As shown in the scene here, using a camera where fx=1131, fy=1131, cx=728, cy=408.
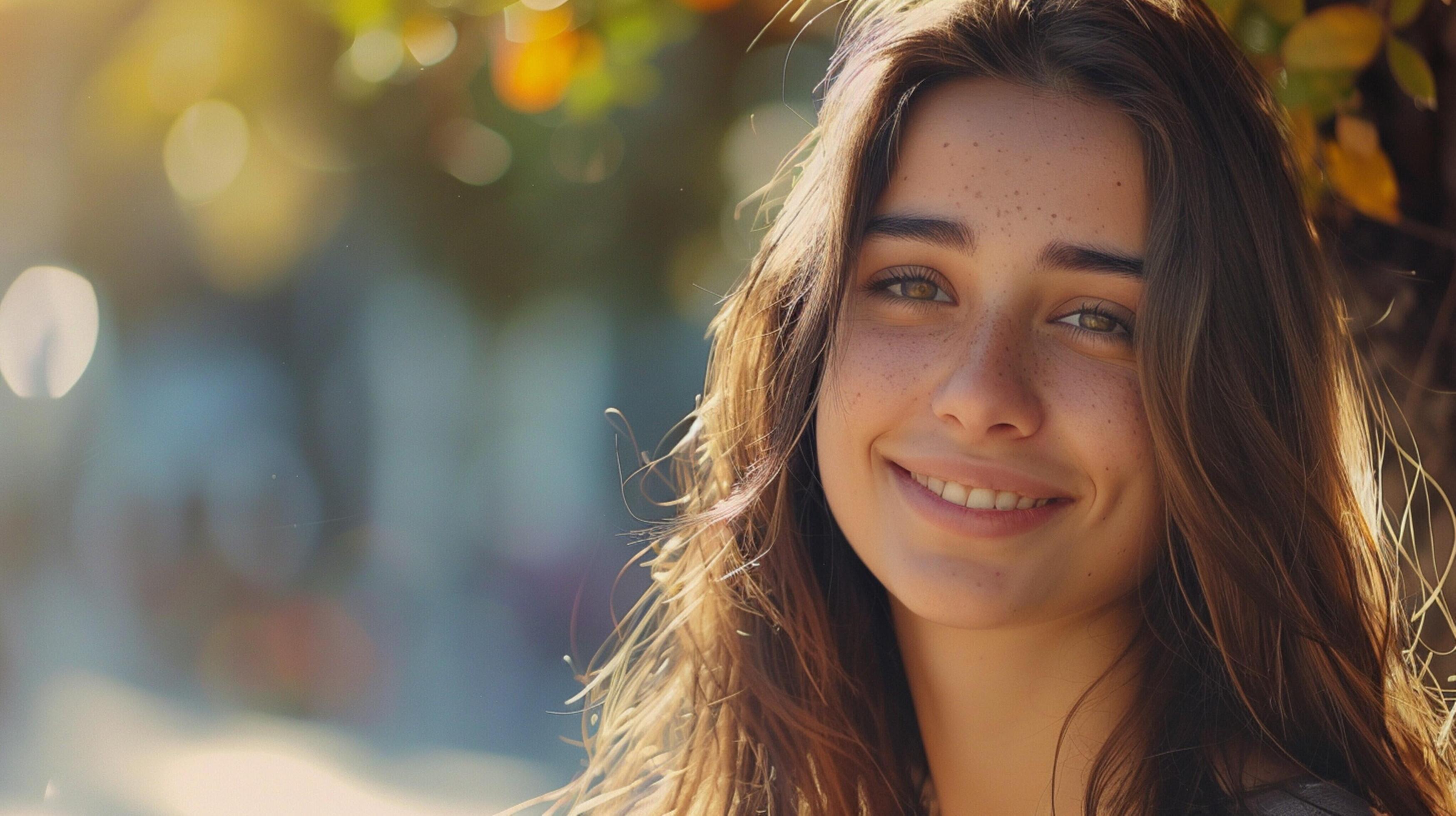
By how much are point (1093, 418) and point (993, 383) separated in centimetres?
14

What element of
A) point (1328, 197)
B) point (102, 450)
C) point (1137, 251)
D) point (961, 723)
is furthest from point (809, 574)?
point (102, 450)

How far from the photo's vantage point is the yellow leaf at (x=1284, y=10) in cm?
173

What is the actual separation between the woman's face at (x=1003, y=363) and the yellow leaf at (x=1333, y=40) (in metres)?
0.53

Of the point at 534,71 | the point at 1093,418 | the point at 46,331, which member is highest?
the point at 534,71

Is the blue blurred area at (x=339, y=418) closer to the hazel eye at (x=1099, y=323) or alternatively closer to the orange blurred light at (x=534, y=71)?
the orange blurred light at (x=534, y=71)

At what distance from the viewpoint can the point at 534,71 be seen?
228 cm


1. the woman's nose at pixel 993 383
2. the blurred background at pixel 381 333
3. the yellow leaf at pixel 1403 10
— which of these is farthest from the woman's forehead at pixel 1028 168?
the yellow leaf at pixel 1403 10

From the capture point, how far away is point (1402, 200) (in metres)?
1.93

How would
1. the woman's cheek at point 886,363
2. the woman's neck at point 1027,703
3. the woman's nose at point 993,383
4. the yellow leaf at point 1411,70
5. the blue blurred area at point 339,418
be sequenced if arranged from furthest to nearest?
the blue blurred area at point 339,418 → the yellow leaf at point 1411,70 → the woman's neck at point 1027,703 → the woman's cheek at point 886,363 → the woman's nose at point 993,383

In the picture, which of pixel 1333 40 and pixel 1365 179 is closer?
pixel 1333 40

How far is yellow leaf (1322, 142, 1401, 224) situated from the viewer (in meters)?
1.86

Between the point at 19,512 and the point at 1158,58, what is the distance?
181cm

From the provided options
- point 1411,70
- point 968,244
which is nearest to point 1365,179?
point 1411,70

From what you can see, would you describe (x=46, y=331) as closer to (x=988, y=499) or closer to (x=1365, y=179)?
(x=988, y=499)
